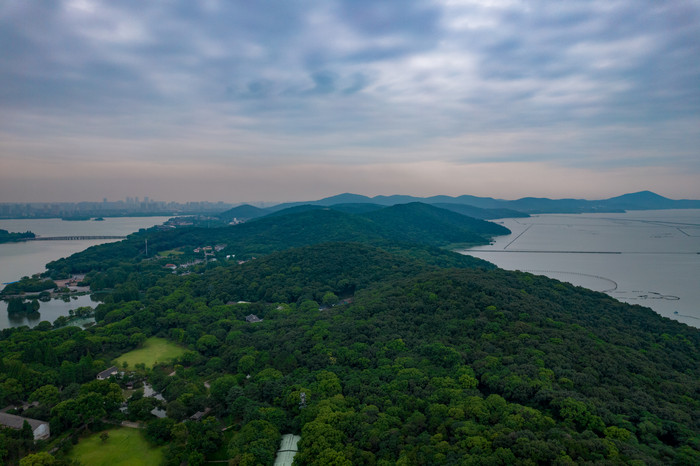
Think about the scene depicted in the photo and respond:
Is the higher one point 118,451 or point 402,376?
point 402,376

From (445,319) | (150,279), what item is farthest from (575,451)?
(150,279)

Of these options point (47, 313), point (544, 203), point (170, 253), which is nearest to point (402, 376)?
point (47, 313)

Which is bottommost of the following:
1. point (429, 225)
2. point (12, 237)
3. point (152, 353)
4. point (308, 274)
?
point (152, 353)

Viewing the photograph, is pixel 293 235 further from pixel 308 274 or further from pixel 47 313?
pixel 47 313

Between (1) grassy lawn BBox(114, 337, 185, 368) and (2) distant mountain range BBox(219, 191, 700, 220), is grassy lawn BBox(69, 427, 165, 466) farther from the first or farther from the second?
(2) distant mountain range BBox(219, 191, 700, 220)

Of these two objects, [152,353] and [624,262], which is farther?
[624,262]

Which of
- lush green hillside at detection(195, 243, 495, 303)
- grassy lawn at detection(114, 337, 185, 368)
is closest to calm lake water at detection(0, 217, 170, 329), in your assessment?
lush green hillside at detection(195, 243, 495, 303)

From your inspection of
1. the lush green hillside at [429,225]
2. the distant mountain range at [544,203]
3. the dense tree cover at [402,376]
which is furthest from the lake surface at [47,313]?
the distant mountain range at [544,203]
